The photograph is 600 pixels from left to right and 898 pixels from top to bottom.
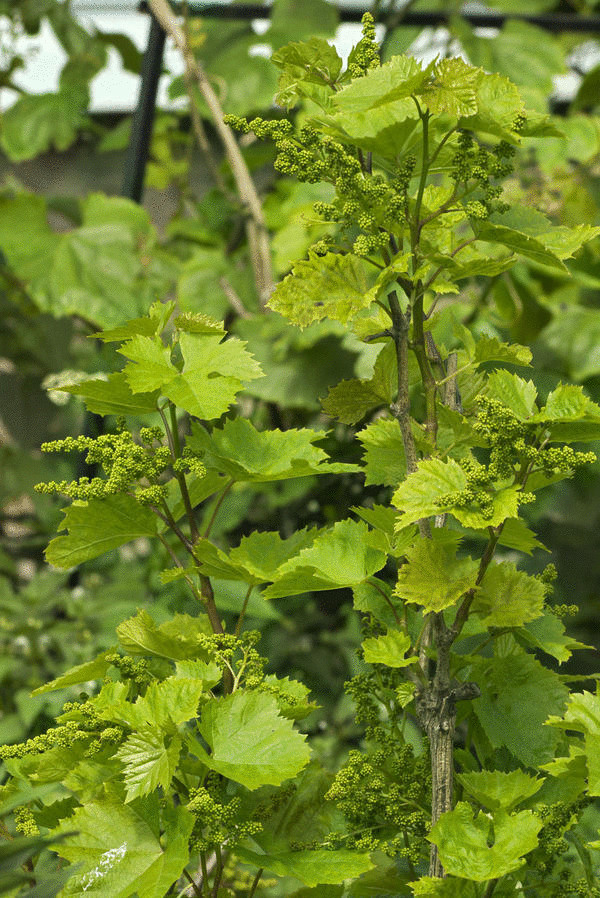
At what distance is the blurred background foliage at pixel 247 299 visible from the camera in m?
1.31

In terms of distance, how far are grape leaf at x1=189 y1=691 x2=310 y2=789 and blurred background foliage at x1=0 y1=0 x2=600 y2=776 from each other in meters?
0.67

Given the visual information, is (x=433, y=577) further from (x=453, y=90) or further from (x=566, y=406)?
(x=453, y=90)

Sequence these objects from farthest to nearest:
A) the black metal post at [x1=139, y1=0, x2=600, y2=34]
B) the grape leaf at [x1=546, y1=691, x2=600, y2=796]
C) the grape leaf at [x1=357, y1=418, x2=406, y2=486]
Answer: the black metal post at [x1=139, y1=0, x2=600, y2=34]
the grape leaf at [x1=357, y1=418, x2=406, y2=486]
the grape leaf at [x1=546, y1=691, x2=600, y2=796]

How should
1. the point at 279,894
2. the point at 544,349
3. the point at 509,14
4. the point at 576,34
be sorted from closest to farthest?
1. the point at 279,894
2. the point at 544,349
3. the point at 509,14
4. the point at 576,34

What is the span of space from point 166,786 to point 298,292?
243mm

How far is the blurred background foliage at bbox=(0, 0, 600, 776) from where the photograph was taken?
4.31 ft

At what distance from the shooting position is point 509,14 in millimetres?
1695

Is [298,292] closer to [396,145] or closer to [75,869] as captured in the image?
[396,145]

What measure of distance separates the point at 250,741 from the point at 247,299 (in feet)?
3.66

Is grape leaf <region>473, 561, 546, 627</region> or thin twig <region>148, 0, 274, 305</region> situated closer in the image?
grape leaf <region>473, 561, 546, 627</region>

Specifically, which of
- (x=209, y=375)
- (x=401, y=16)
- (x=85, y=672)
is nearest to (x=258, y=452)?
(x=209, y=375)

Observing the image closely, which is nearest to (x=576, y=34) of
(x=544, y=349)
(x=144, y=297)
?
(x=544, y=349)

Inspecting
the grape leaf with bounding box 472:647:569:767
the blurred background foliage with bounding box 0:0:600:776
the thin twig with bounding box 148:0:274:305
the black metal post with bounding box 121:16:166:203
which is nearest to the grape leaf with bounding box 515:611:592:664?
the grape leaf with bounding box 472:647:569:767

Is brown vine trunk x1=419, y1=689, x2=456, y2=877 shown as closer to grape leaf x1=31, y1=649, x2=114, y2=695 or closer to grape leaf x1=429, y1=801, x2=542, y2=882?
grape leaf x1=429, y1=801, x2=542, y2=882
